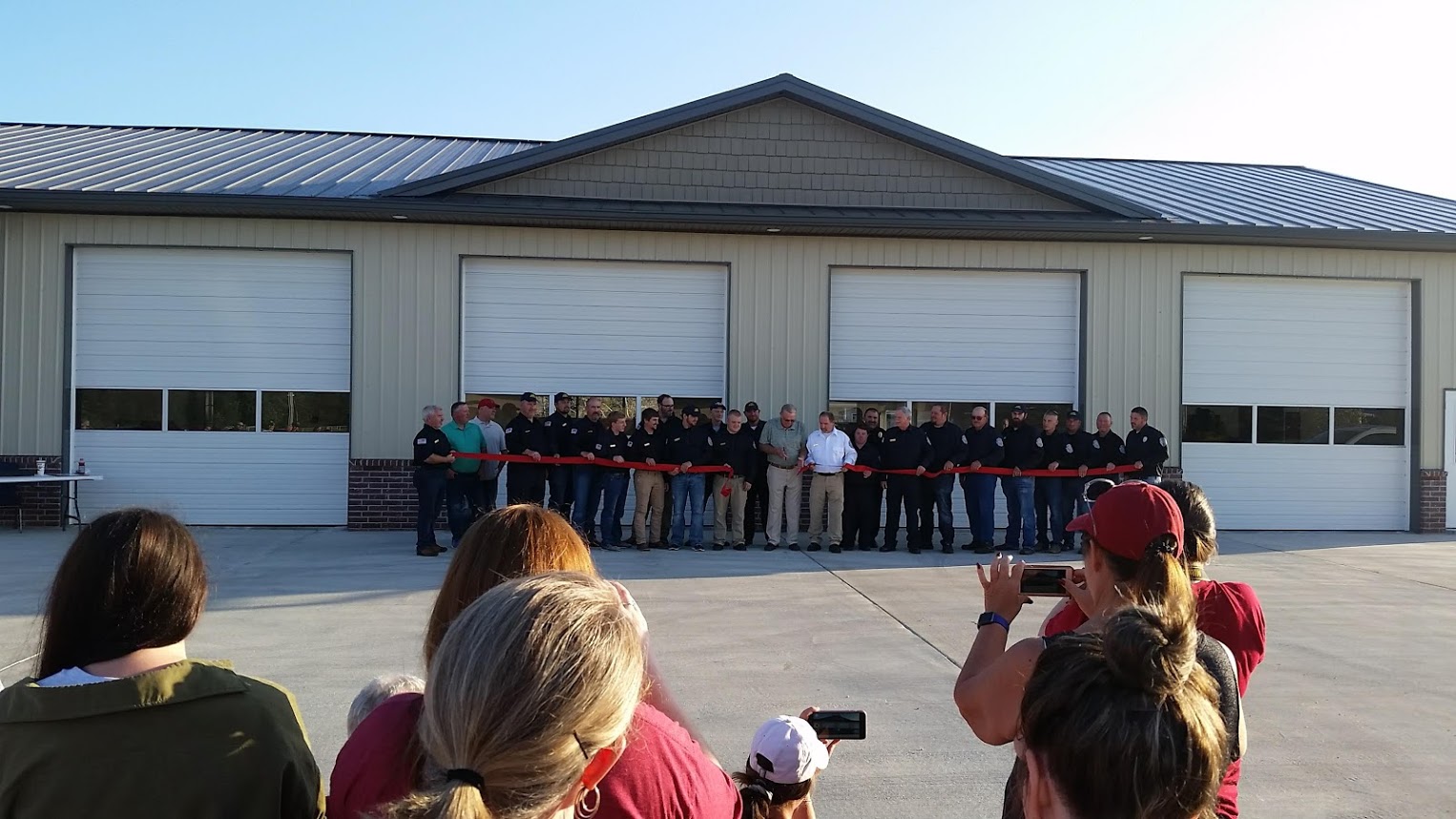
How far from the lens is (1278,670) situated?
731 centimetres

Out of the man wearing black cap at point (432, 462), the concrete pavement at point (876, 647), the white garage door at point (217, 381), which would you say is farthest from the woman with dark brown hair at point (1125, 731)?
the white garage door at point (217, 381)

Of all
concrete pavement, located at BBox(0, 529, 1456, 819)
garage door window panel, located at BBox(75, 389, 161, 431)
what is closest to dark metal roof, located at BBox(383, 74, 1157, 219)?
garage door window panel, located at BBox(75, 389, 161, 431)

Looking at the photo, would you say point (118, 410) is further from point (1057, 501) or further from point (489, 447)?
Answer: point (1057, 501)

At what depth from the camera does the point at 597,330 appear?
15805 millimetres

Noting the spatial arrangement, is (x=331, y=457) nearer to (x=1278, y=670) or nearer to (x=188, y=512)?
(x=188, y=512)

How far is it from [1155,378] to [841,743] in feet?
41.3

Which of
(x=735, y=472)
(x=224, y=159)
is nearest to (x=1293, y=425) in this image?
(x=735, y=472)

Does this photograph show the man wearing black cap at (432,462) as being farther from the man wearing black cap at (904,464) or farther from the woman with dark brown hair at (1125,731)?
the woman with dark brown hair at (1125,731)

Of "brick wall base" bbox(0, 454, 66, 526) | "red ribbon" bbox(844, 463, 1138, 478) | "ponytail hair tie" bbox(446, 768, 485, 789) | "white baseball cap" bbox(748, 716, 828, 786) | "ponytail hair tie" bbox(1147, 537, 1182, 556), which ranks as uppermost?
"ponytail hair tie" bbox(1147, 537, 1182, 556)

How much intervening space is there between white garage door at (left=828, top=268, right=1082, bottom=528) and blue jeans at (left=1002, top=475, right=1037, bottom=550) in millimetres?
1672

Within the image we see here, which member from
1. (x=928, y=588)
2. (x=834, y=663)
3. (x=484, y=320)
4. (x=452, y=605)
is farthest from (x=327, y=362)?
(x=452, y=605)

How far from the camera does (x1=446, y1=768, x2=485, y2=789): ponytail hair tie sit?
143cm

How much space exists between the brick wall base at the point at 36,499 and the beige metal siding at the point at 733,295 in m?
0.21

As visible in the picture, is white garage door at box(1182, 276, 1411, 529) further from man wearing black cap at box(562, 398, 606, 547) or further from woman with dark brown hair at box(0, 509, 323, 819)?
woman with dark brown hair at box(0, 509, 323, 819)
